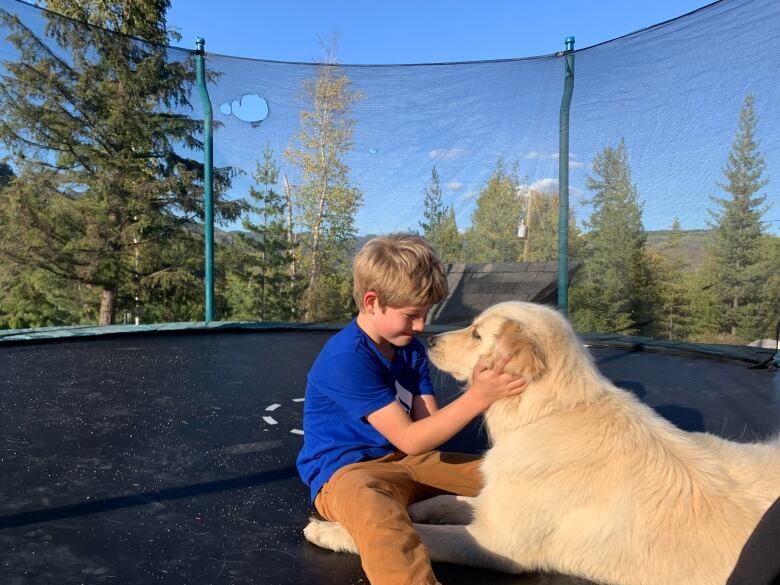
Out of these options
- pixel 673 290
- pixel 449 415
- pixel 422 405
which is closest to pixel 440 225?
pixel 673 290

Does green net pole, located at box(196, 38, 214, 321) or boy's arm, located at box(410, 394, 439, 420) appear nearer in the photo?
boy's arm, located at box(410, 394, 439, 420)

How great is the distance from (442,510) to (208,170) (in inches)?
187

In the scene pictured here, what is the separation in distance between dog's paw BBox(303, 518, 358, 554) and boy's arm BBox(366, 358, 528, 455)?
24 cm

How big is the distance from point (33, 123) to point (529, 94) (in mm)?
5274

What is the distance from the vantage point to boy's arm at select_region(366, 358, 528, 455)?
121cm

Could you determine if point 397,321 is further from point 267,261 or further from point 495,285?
point 267,261

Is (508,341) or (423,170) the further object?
(423,170)

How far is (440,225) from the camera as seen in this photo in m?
5.22

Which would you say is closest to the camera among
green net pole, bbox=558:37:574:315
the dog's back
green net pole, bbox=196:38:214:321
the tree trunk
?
the dog's back

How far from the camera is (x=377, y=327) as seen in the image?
1.45 meters

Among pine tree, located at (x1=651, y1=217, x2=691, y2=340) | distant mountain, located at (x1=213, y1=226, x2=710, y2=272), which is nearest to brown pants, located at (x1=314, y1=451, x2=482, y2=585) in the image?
distant mountain, located at (x1=213, y1=226, x2=710, y2=272)

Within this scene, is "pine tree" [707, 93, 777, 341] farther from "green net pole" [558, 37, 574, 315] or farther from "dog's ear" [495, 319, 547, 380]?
"dog's ear" [495, 319, 547, 380]

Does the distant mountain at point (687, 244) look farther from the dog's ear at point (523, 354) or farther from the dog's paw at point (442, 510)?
the dog's ear at point (523, 354)

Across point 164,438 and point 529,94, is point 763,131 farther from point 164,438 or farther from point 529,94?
point 164,438
